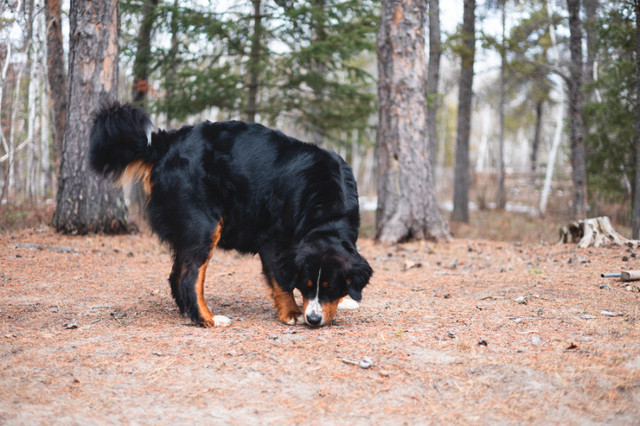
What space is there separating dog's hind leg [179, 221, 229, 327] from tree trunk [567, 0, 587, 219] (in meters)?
10.7

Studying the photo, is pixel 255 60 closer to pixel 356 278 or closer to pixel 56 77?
pixel 56 77

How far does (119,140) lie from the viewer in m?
4.45

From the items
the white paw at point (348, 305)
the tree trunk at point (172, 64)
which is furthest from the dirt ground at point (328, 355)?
the tree trunk at point (172, 64)

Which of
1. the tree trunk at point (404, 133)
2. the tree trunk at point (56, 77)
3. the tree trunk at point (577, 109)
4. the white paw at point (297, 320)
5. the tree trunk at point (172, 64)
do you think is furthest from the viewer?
the tree trunk at point (577, 109)

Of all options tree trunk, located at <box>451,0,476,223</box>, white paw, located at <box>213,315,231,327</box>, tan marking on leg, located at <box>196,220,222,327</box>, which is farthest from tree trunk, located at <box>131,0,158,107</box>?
tree trunk, located at <box>451,0,476,223</box>

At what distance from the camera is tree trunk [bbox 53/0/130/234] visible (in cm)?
823

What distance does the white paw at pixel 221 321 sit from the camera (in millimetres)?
4255

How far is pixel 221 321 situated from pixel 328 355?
47.3 inches

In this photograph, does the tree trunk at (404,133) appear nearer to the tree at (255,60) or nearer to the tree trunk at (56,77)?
the tree at (255,60)

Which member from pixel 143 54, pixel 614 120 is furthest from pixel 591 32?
pixel 143 54

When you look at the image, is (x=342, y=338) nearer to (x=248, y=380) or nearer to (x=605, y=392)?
(x=248, y=380)

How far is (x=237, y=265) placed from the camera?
7.73 m

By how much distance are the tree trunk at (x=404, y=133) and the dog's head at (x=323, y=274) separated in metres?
4.98

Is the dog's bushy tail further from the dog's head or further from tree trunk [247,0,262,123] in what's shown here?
tree trunk [247,0,262,123]
